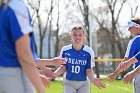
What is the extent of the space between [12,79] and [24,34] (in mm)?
405

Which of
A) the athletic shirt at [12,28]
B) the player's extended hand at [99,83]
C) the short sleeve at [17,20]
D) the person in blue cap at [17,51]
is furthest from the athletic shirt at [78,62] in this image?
the short sleeve at [17,20]

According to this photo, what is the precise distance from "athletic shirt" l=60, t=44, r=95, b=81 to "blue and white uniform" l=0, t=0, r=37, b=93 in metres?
4.23

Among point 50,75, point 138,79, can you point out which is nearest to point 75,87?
point 138,79

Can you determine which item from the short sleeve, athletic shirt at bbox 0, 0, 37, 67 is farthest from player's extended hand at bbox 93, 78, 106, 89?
the short sleeve

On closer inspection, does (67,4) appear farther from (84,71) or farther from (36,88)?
(36,88)

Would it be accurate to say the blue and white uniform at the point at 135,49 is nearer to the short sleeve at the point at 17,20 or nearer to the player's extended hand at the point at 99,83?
the player's extended hand at the point at 99,83

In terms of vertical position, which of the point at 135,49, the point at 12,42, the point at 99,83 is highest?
the point at 12,42

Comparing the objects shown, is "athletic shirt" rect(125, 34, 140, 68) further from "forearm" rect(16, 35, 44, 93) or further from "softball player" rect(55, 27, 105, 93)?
"forearm" rect(16, 35, 44, 93)

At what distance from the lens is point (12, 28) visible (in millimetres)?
3293

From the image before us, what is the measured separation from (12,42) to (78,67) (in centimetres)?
439

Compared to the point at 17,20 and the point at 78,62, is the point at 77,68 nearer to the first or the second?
the point at 78,62

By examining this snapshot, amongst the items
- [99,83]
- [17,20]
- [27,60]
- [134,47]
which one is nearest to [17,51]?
[27,60]

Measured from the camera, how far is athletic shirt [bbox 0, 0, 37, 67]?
3.29 meters

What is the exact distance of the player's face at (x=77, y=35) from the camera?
758 centimetres
